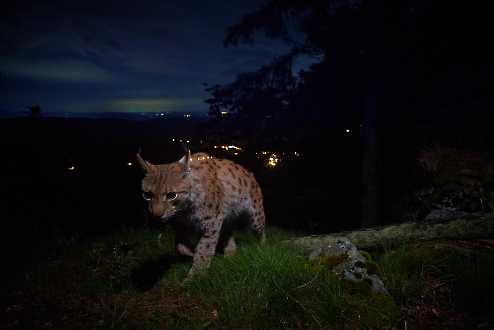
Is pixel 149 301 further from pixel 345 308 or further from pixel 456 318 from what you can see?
pixel 456 318

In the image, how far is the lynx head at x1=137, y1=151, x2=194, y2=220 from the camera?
4.34m

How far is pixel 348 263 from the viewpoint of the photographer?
4445 mm

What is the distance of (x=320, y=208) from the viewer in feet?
30.7

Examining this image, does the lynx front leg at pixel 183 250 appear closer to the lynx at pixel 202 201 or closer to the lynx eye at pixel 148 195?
the lynx at pixel 202 201

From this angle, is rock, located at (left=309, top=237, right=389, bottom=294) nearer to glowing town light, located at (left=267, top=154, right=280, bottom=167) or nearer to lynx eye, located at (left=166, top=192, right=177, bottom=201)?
lynx eye, located at (left=166, top=192, right=177, bottom=201)

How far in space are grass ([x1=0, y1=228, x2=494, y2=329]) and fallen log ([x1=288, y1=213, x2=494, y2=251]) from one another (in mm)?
Result: 168

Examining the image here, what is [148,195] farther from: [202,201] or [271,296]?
[271,296]

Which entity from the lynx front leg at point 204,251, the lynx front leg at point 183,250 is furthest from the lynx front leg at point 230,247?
the lynx front leg at point 204,251

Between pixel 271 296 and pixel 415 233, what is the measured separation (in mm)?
2442

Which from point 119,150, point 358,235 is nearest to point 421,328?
→ point 358,235

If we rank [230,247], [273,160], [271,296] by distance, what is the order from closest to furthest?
[271,296] → [230,247] → [273,160]

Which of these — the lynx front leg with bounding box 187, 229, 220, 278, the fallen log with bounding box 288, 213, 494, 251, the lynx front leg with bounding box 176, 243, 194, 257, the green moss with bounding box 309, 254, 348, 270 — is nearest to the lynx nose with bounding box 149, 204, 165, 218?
the lynx front leg with bounding box 187, 229, 220, 278

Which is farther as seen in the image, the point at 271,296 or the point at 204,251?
the point at 204,251

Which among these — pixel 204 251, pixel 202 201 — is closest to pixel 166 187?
pixel 202 201
